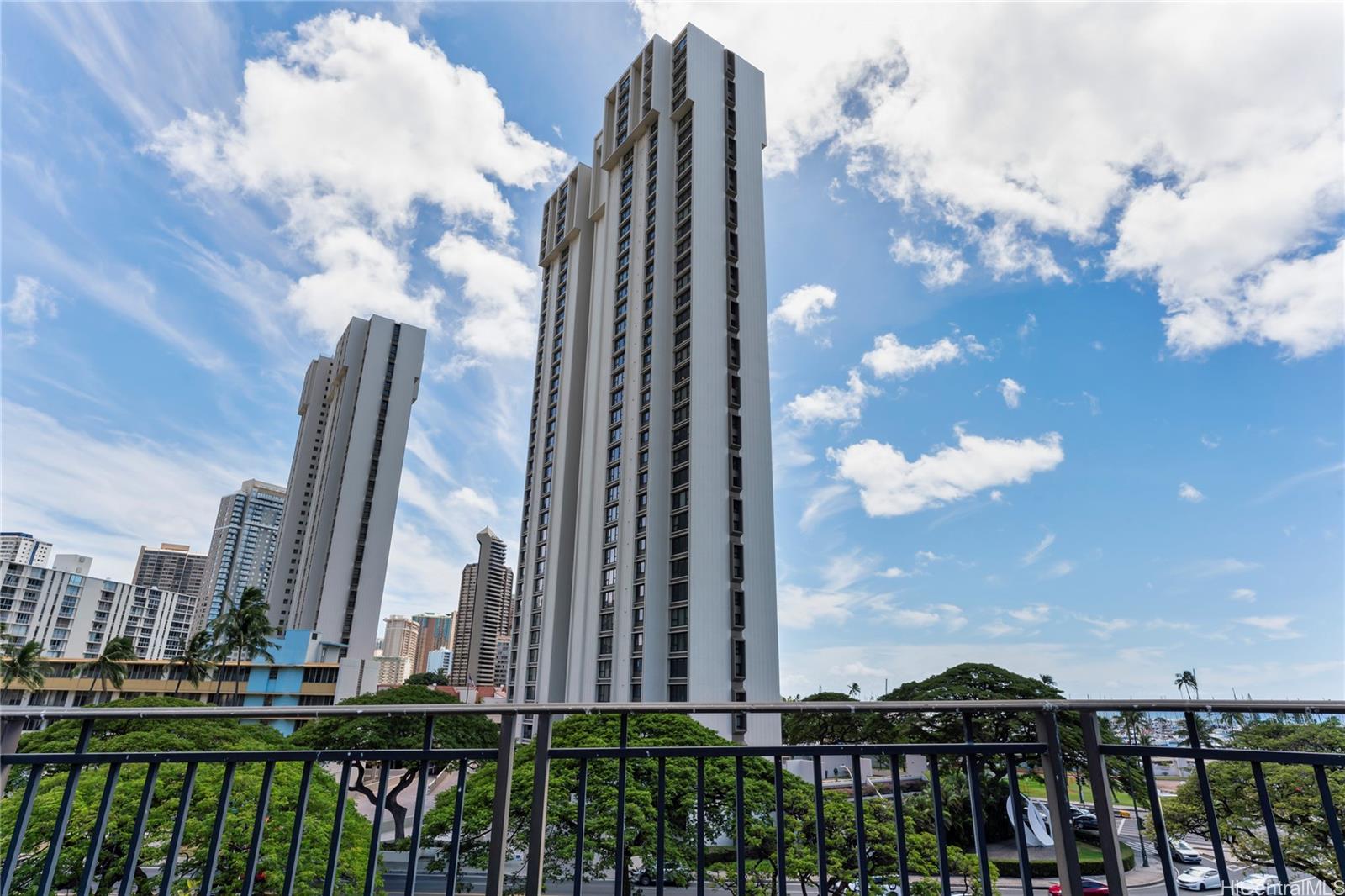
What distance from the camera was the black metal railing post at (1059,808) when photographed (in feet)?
8.22

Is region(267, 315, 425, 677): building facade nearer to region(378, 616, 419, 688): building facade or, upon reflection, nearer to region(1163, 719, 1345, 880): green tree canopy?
region(1163, 719, 1345, 880): green tree canopy

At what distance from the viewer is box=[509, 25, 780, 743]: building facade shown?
3356cm

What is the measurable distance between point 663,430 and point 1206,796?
115ft

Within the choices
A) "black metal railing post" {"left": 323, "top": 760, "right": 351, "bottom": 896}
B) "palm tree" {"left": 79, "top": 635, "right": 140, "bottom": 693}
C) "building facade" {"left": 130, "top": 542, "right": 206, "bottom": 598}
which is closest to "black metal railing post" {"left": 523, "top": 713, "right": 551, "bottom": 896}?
"black metal railing post" {"left": 323, "top": 760, "right": 351, "bottom": 896}

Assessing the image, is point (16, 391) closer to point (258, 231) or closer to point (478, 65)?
point (478, 65)

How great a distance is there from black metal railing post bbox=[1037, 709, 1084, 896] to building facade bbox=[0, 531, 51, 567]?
14425 cm

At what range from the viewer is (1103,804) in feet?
8.34

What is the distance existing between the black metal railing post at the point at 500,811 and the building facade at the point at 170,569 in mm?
150618

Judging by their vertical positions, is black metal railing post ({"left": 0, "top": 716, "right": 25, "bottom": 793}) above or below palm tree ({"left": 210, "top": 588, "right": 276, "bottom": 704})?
below

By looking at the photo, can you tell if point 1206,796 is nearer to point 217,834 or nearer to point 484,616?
point 217,834

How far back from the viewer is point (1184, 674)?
55.2 m

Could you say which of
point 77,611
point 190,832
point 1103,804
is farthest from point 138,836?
point 77,611

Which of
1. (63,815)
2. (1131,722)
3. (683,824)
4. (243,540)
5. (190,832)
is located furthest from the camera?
(243,540)

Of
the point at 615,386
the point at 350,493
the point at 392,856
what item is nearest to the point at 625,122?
the point at 615,386
